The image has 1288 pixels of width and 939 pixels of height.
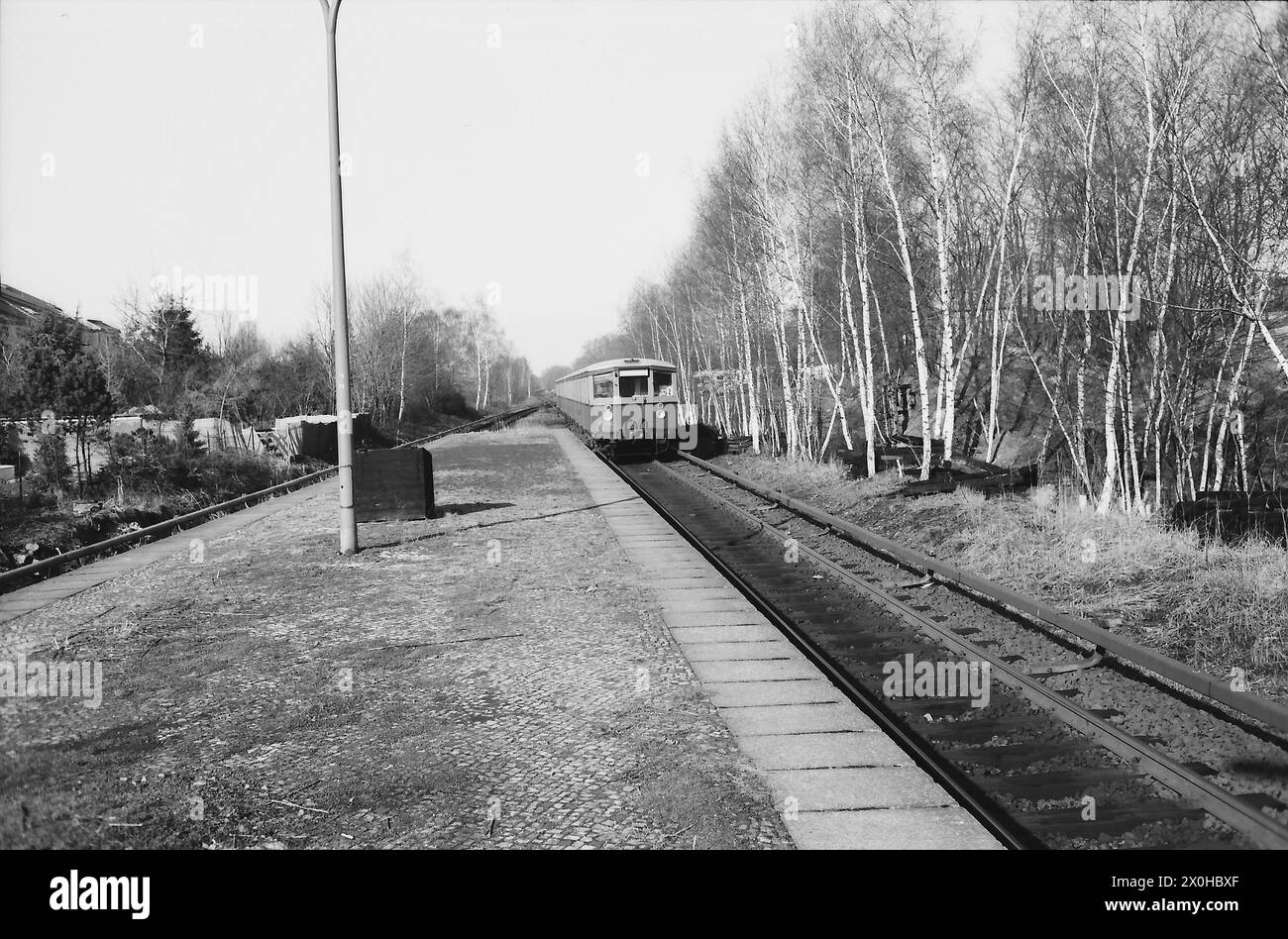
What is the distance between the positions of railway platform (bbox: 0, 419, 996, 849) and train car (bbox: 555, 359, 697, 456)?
687 inches

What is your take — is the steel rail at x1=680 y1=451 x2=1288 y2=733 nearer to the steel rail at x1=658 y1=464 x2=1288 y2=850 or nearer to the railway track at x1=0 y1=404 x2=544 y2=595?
the steel rail at x1=658 y1=464 x2=1288 y2=850

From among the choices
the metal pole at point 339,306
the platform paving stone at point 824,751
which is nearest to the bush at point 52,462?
the metal pole at point 339,306

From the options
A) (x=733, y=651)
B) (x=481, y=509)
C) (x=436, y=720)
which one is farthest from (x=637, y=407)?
(x=436, y=720)

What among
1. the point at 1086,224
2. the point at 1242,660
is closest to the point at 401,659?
the point at 1242,660

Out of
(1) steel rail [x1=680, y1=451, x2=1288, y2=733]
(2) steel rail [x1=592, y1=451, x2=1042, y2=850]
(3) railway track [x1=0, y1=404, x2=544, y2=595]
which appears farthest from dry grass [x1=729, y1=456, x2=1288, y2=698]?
(3) railway track [x1=0, y1=404, x2=544, y2=595]

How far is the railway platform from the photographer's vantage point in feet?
14.2

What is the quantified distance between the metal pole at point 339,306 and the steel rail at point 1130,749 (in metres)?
7.52

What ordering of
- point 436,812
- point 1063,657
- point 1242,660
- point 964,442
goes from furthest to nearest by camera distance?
1. point 964,442
2. point 1063,657
3. point 1242,660
4. point 436,812

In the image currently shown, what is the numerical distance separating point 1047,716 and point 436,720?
14.2 ft

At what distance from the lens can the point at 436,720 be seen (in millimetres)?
5875

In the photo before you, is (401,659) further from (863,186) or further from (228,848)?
(863,186)
